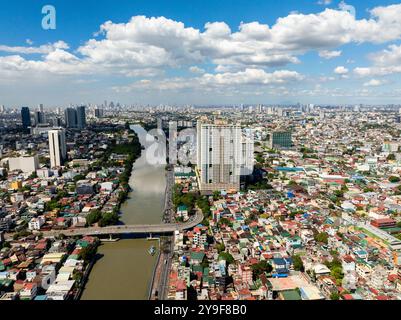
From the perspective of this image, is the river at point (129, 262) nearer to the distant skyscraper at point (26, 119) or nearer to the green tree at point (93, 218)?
the green tree at point (93, 218)

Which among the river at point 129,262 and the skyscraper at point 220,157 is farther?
the skyscraper at point 220,157

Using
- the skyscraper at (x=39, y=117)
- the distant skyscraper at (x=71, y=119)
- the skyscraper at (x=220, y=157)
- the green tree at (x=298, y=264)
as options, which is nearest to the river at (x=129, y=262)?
the skyscraper at (x=220, y=157)

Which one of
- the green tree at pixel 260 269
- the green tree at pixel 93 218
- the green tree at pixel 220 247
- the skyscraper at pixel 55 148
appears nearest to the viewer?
the green tree at pixel 260 269

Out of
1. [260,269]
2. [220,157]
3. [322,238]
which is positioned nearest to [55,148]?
[220,157]

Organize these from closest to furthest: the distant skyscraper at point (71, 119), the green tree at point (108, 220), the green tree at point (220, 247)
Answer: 1. the green tree at point (220, 247)
2. the green tree at point (108, 220)
3. the distant skyscraper at point (71, 119)

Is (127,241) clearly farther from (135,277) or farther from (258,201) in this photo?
(258,201)

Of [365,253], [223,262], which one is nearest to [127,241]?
[223,262]
